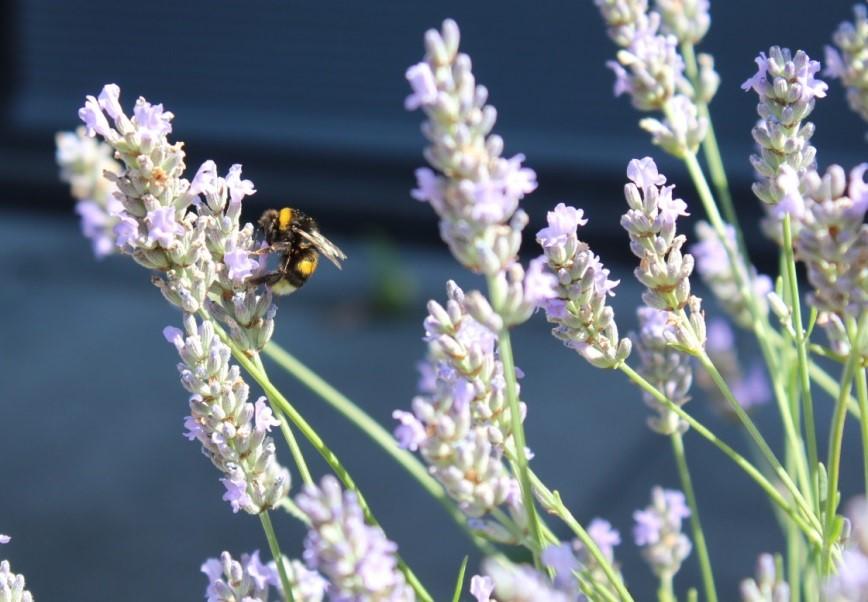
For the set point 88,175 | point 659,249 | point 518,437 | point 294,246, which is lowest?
point 518,437

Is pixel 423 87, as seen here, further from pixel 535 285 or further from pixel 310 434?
pixel 310 434

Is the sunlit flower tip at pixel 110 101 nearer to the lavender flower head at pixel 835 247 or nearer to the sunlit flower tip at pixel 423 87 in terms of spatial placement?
the sunlit flower tip at pixel 423 87

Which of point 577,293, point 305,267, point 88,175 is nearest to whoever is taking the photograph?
point 577,293

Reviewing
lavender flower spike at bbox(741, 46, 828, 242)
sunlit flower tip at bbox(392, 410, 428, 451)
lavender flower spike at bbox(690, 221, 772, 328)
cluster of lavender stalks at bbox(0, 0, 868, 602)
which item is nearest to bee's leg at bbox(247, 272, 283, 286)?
cluster of lavender stalks at bbox(0, 0, 868, 602)

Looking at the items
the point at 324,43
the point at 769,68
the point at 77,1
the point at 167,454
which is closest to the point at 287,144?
the point at 324,43

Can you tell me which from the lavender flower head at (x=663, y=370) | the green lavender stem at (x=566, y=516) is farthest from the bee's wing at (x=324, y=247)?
the green lavender stem at (x=566, y=516)

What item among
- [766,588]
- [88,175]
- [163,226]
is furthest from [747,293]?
[88,175]

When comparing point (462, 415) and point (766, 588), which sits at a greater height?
point (462, 415)
